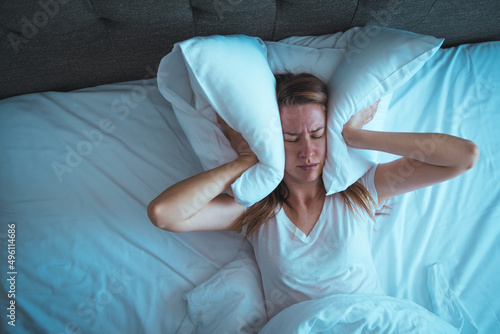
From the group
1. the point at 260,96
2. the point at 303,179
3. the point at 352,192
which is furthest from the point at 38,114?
the point at 352,192

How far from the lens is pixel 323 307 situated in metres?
1.05

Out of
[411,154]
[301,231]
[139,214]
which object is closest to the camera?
[411,154]

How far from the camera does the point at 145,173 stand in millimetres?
1396

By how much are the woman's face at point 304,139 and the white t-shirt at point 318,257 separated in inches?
7.2

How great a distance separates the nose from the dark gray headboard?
0.58 metres

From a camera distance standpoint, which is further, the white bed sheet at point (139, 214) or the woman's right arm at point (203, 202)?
the white bed sheet at point (139, 214)

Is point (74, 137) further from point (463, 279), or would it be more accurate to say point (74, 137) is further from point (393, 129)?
point (463, 279)

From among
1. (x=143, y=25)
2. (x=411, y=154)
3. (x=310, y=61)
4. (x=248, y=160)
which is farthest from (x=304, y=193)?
(x=143, y=25)

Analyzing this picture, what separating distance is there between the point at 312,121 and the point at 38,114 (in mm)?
1161

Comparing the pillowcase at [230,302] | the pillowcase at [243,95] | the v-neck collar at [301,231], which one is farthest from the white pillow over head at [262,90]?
the pillowcase at [230,302]

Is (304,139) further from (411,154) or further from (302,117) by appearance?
(411,154)

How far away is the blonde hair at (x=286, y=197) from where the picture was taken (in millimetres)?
1204

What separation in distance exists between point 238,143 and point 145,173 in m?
0.43

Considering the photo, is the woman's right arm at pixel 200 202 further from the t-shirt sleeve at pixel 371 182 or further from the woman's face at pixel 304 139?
the t-shirt sleeve at pixel 371 182
